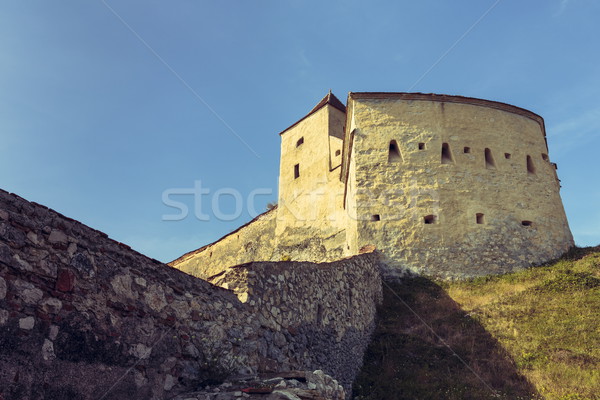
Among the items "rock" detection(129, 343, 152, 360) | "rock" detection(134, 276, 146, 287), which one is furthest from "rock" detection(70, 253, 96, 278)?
"rock" detection(129, 343, 152, 360)

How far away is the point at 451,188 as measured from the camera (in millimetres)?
18734

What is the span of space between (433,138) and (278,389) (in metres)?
15.6

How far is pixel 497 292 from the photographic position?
1571 cm

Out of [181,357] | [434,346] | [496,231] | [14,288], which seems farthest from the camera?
[496,231]

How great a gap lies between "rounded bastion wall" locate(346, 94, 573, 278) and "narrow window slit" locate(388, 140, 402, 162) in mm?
44

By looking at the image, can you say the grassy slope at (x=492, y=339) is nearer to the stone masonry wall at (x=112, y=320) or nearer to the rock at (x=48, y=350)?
the stone masonry wall at (x=112, y=320)

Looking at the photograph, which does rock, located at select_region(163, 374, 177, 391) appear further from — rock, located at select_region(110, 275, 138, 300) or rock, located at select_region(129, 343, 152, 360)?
rock, located at select_region(110, 275, 138, 300)

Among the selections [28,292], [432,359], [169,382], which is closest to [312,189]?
[432,359]

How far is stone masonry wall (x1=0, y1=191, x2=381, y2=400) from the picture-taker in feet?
14.9

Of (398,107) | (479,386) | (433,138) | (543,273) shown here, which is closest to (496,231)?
(543,273)

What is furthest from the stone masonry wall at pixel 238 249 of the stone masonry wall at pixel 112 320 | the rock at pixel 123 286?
the rock at pixel 123 286

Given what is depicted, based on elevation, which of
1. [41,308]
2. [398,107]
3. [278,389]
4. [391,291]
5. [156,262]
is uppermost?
[398,107]

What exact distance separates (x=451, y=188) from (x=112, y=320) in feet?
50.9

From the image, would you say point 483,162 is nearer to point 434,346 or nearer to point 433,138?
point 433,138
